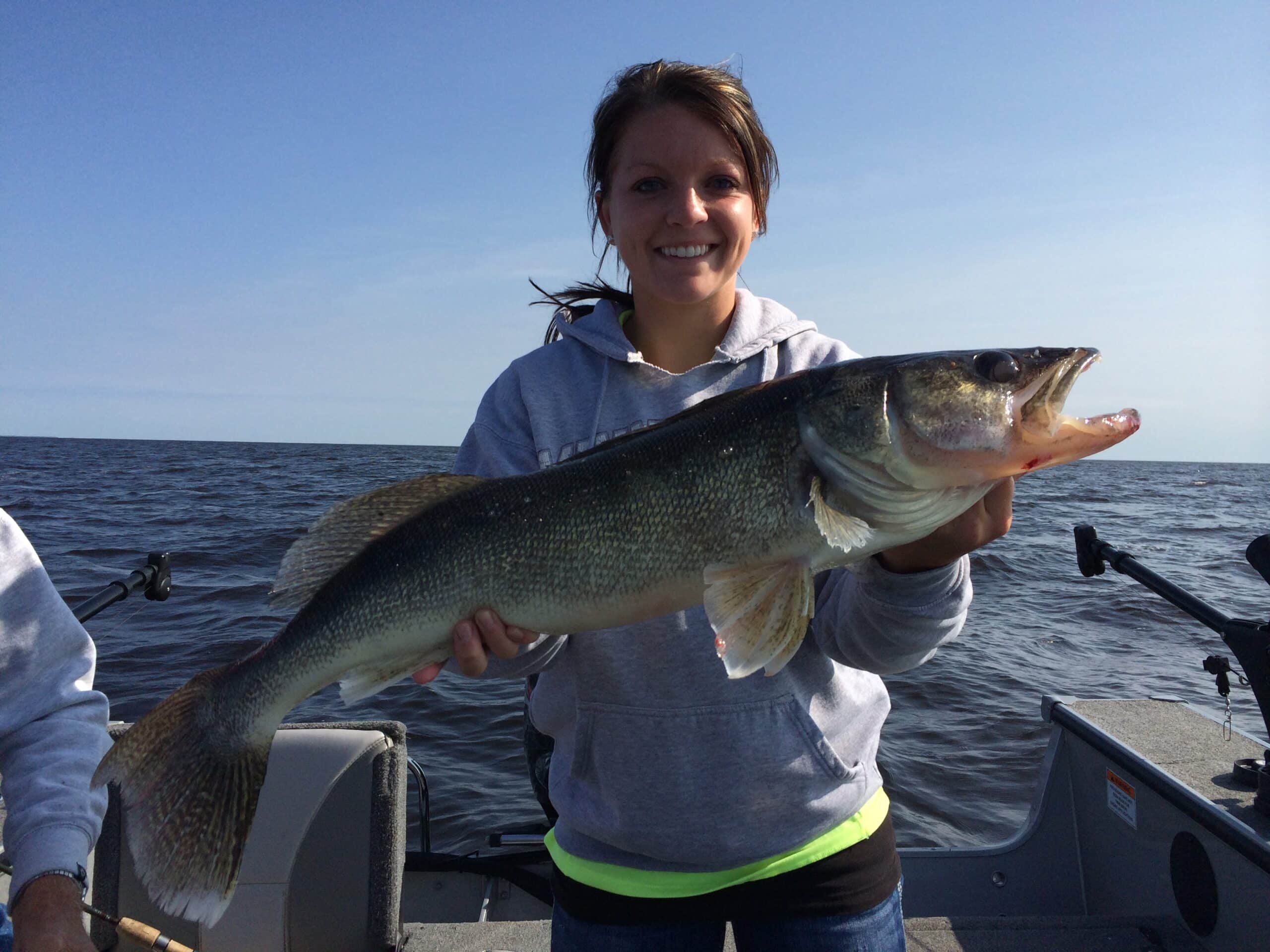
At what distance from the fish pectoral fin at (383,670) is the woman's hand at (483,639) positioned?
9 centimetres

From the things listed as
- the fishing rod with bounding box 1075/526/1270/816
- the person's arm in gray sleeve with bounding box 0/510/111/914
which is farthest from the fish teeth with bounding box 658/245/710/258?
the fishing rod with bounding box 1075/526/1270/816

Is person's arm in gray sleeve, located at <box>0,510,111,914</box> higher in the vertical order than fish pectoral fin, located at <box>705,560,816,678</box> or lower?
lower

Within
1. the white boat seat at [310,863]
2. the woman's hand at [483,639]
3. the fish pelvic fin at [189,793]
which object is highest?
the woman's hand at [483,639]

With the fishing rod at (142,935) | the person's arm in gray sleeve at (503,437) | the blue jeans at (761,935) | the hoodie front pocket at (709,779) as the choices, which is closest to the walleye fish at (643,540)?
the person's arm in gray sleeve at (503,437)

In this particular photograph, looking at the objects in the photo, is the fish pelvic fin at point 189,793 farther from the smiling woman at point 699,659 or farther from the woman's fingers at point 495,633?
the woman's fingers at point 495,633

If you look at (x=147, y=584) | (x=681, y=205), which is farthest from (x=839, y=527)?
(x=147, y=584)

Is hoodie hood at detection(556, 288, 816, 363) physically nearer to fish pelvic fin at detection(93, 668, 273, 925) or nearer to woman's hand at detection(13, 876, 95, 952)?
fish pelvic fin at detection(93, 668, 273, 925)

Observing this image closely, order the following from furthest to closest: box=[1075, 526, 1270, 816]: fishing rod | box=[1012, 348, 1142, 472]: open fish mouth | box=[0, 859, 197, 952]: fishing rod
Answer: box=[1075, 526, 1270, 816]: fishing rod → box=[0, 859, 197, 952]: fishing rod → box=[1012, 348, 1142, 472]: open fish mouth

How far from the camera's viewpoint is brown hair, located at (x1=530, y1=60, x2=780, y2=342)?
8.30 feet

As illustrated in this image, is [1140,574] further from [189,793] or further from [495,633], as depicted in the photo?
[189,793]

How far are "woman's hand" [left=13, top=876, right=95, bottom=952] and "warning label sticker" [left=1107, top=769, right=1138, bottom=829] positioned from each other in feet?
14.8

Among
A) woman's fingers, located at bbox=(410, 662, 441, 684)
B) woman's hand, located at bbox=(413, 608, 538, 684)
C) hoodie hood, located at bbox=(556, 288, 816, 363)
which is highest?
hoodie hood, located at bbox=(556, 288, 816, 363)

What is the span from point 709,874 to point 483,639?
0.88 meters

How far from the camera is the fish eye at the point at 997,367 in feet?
6.95
